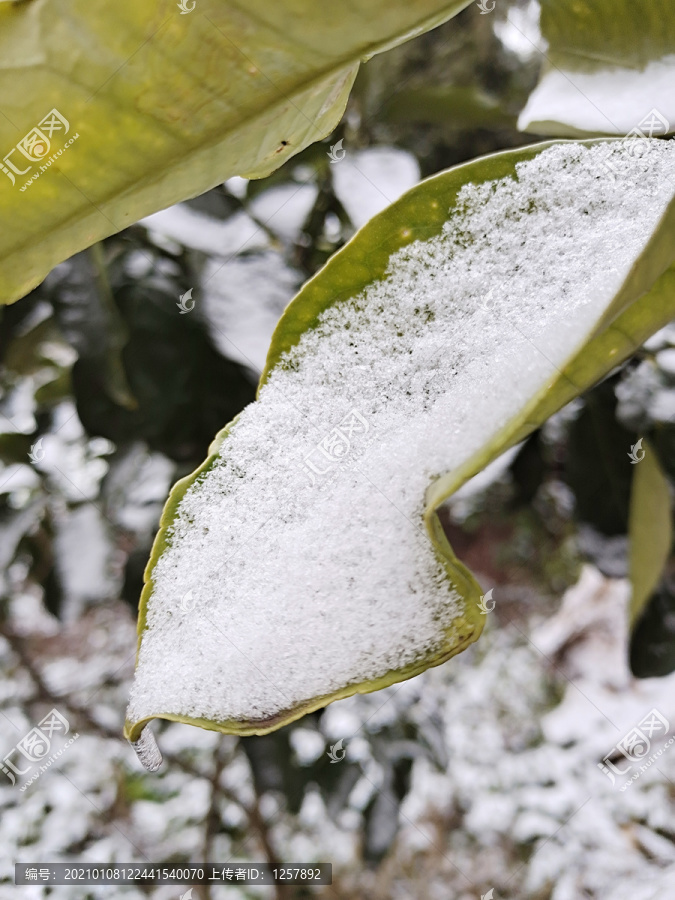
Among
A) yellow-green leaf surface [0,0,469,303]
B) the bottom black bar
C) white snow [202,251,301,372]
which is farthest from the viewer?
the bottom black bar

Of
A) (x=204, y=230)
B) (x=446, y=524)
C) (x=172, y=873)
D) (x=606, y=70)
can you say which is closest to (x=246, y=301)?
(x=204, y=230)

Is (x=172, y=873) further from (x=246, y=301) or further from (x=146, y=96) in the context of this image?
(x=146, y=96)

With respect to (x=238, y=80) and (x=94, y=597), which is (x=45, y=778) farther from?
(x=238, y=80)

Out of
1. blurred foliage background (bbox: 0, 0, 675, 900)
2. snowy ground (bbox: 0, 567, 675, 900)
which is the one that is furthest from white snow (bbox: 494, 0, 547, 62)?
snowy ground (bbox: 0, 567, 675, 900)

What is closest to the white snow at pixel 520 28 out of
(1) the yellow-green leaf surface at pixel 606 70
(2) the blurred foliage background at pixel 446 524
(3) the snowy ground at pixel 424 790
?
(2) the blurred foliage background at pixel 446 524

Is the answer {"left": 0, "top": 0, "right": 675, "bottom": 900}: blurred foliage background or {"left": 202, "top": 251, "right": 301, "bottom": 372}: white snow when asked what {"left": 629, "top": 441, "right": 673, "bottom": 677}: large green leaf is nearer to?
{"left": 0, "top": 0, "right": 675, "bottom": 900}: blurred foliage background

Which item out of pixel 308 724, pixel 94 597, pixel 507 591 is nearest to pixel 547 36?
pixel 94 597
